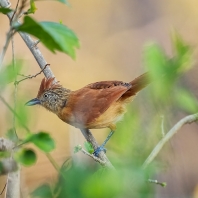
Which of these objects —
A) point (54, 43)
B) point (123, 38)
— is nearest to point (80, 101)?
point (54, 43)

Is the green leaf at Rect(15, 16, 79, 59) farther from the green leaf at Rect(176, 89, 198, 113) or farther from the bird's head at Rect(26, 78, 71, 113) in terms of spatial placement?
the bird's head at Rect(26, 78, 71, 113)

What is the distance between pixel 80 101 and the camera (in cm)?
210

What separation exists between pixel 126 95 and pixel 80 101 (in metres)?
0.29

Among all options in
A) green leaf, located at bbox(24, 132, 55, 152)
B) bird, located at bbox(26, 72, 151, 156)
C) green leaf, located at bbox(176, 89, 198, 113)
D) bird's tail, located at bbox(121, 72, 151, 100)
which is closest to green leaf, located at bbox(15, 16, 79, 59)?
green leaf, located at bbox(24, 132, 55, 152)

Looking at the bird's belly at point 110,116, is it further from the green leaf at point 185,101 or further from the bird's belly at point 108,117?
the green leaf at point 185,101

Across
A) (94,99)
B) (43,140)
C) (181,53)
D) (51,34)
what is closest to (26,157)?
(43,140)

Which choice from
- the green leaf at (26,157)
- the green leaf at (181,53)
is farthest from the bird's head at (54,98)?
the green leaf at (26,157)

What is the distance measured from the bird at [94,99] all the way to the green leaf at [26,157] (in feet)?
4.42

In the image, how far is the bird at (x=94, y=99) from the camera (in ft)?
6.74

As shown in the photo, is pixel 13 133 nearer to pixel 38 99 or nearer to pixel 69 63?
pixel 38 99

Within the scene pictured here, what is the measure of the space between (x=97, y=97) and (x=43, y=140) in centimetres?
156

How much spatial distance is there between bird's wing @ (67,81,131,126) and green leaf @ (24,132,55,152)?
1395 millimetres

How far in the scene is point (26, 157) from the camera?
569 millimetres

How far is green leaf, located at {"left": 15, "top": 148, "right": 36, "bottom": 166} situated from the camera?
0.56 meters
